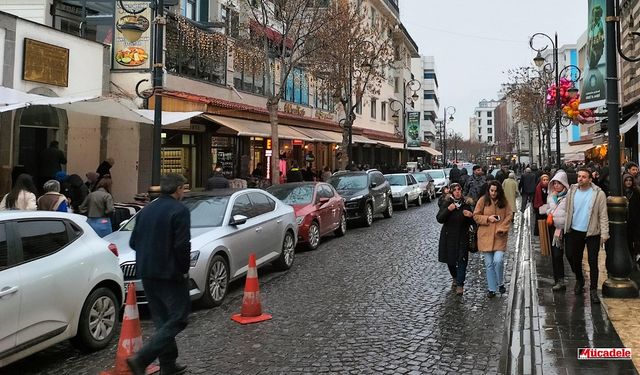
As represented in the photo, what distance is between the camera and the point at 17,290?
15.1ft

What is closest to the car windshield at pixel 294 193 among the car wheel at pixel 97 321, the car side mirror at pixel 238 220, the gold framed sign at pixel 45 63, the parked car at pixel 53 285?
the car side mirror at pixel 238 220

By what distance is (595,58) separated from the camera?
12.6 m

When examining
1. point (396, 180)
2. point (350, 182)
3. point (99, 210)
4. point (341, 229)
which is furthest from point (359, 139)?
point (99, 210)

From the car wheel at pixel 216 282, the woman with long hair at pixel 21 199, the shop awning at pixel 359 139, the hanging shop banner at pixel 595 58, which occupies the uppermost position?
the shop awning at pixel 359 139

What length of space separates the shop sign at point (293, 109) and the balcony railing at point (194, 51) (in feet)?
17.3

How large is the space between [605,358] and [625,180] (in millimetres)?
5094

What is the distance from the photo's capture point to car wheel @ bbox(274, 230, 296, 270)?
991 cm

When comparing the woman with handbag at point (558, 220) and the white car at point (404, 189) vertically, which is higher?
the white car at point (404, 189)

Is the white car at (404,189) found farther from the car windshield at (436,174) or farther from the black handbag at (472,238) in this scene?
the black handbag at (472,238)

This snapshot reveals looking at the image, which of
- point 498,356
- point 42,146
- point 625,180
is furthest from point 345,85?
point 498,356

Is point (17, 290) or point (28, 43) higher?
point (28, 43)

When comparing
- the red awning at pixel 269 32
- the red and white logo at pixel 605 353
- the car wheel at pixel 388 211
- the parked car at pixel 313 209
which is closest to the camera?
the red and white logo at pixel 605 353

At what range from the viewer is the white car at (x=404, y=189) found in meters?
22.0

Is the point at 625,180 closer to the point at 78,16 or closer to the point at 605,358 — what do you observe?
the point at 605,358
